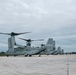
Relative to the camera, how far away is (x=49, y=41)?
15125 cm

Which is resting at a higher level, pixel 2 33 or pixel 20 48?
pixel 2 33

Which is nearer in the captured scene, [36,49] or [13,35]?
[36,49]

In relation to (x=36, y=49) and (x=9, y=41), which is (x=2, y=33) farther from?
(x=36, y=49)

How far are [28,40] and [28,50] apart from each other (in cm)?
3004

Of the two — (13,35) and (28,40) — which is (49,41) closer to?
(28,40)

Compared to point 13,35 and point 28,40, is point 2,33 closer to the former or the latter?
point 13,35

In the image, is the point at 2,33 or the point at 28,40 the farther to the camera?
the point at 28,40

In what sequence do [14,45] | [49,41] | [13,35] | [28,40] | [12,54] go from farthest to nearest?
[49,41], [28,40], [13,35], [14,45], [12,54]

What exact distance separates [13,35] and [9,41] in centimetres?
698

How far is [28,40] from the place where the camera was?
130000 mm

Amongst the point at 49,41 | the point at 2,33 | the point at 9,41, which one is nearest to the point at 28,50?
the point at 9,41

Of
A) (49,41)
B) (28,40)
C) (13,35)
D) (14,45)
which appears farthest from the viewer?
(49,41)

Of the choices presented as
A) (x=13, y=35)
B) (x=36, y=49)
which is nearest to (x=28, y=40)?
(x=13, y=35)

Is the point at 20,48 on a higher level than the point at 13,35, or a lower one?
→ lower
